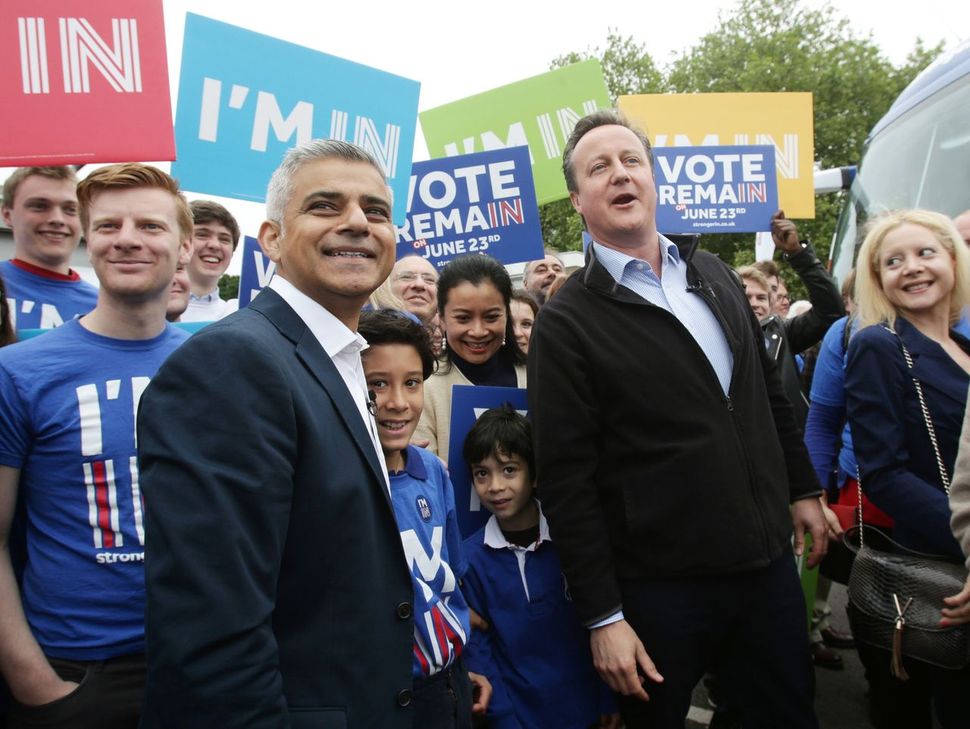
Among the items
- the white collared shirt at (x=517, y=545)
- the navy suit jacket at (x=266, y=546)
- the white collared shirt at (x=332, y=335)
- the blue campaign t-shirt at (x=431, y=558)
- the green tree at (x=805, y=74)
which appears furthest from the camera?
the green tree at (x=805, y=74)

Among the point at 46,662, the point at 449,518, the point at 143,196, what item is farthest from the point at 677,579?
the point at 143,196

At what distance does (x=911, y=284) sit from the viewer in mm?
2461

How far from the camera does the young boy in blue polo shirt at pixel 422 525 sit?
167 cm

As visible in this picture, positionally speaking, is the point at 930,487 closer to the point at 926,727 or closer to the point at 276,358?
the point at 926,727

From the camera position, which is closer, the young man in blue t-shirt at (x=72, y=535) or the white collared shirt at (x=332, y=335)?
the white collared shirt at (x=332, y=335)

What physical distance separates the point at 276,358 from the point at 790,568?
5.33ft

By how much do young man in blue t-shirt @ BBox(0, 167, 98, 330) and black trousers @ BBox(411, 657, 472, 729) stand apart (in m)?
1.82

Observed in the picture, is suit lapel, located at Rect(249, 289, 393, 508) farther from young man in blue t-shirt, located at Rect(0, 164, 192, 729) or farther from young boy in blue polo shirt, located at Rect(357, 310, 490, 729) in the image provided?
young man in blue t-shirt, located at Rect(0, 164, 192, 729)

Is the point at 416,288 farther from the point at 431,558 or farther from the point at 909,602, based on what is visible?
the point at 909,602

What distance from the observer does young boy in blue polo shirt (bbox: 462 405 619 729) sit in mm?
2195

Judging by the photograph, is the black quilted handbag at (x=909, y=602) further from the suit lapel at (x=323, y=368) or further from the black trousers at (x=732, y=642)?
the suit lapel at (x=323, y=368)

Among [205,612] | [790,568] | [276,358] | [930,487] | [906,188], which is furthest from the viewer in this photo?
[906,188]

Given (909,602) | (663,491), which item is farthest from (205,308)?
(909,602)

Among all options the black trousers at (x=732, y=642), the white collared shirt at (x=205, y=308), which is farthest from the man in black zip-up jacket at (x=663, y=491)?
the white collared shirt at (x=205, y=308)
